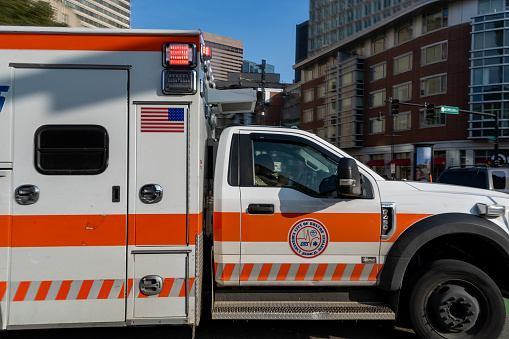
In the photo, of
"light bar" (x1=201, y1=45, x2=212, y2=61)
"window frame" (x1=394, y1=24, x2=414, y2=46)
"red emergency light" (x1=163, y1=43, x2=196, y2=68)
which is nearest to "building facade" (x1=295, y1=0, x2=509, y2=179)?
"window frame" (x1=394, y1=24, x2=414, y2=46)

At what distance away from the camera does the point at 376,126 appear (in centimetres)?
4606

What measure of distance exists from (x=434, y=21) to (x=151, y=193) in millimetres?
41251

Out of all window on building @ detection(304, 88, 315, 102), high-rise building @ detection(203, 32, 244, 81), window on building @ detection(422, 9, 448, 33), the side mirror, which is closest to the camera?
the side mirror

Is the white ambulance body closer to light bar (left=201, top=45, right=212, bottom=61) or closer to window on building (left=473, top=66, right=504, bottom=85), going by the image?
light bar (left=201, top=45, right=212, bottom=61)

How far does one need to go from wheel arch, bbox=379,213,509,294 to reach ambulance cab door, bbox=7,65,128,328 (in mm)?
2358

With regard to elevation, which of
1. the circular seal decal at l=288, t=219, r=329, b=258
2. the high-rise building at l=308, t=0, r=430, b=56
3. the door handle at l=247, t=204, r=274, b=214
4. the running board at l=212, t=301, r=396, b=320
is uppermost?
the high-rise building at l=308, t=0, r=430, b=56

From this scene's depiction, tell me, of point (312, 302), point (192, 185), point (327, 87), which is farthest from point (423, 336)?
point (327, 87)

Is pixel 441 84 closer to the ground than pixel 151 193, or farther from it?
farther from it

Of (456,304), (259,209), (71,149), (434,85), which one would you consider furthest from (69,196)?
(434,85)

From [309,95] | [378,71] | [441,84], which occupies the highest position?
[378,71]

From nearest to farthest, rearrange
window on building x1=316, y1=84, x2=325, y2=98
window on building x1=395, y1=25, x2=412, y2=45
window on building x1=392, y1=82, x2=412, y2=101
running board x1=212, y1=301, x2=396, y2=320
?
running board x1=212, y1=301, x2=396, y2=320 → window on building x1=392, y1=82, x2=412, y2=101 → window on building x1=395, y1=25, x2=412, y2=45 → window on building x1=316, y1=84, x2=325, y2=98

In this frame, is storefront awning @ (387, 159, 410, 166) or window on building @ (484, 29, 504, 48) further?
storefront awning @ (387, 159, 410, 166)

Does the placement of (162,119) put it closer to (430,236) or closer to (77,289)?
(77,289)

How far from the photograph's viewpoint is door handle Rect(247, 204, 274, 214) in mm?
3602
